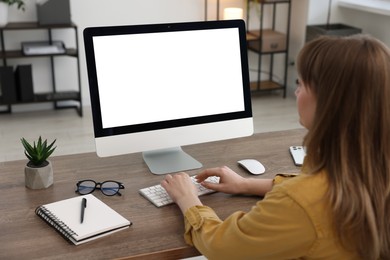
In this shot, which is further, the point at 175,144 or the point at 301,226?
the point at 175,144

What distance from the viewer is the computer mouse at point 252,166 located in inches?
65.6

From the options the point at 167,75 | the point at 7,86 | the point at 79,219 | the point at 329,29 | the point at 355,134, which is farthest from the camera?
the point at 329,29

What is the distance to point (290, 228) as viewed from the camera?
3.32 ft

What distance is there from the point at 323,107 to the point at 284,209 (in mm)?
206

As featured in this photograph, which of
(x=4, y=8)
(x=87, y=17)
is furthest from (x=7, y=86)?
(x=87, y=17)

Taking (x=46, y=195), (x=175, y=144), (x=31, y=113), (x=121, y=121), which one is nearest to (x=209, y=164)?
(x=175, y=144)

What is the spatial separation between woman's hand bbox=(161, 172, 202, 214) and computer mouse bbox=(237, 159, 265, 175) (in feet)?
0.90

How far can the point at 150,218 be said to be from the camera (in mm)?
1383

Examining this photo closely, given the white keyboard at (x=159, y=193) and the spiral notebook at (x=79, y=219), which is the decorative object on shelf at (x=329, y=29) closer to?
the white keyboard at (x=159, y=193)

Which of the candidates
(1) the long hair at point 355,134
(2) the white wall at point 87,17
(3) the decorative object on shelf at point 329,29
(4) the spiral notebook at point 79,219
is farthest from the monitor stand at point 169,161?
(3) the decorative object on shelf at point 329,29

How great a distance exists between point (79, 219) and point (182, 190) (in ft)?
0.90

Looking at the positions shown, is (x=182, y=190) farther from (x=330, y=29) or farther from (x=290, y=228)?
(x=330, y=29)

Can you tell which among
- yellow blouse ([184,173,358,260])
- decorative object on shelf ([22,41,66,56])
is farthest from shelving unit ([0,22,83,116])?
yellow blouse ([184,173,358,260])

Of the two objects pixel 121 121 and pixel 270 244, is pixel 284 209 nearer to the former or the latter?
pixel 270 244
